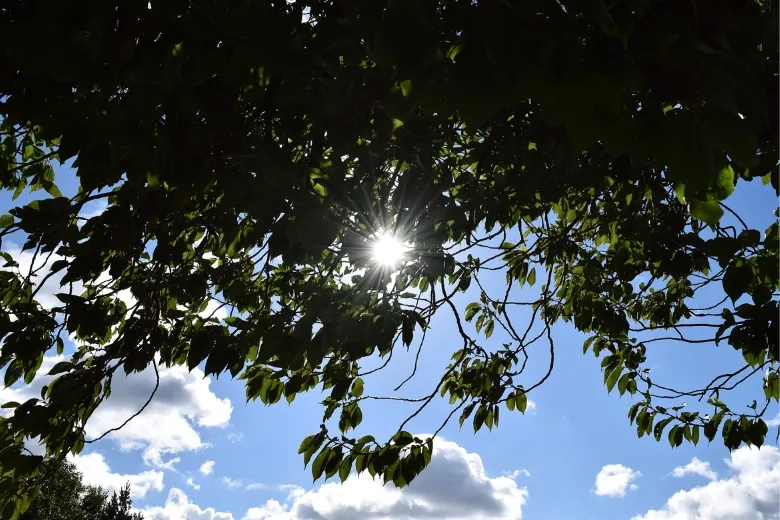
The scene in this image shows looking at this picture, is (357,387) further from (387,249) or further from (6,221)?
(6,221)

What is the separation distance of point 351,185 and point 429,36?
1.86 meters

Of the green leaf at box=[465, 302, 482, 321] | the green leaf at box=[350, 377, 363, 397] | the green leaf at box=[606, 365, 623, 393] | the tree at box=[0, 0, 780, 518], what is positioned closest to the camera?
the tree at box=[0, 0, 780, 518]

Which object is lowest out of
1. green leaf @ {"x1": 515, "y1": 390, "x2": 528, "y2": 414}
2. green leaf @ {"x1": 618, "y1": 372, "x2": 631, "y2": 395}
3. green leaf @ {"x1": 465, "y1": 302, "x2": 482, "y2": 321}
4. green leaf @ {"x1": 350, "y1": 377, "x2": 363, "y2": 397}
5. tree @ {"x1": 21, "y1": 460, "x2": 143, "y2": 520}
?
green leaf @ {"x1": 350, "y1": 377, "x2": 363, "y2": 397}

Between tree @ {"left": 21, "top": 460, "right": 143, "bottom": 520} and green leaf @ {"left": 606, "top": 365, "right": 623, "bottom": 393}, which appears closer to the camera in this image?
green leaf @ {"left": 606, "top": 365, "right": 623, "bottom": 393}

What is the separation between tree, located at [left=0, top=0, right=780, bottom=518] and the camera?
937 millimetres

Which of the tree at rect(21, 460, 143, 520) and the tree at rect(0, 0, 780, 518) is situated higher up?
the tree at rect(21, 460, 143, 520)

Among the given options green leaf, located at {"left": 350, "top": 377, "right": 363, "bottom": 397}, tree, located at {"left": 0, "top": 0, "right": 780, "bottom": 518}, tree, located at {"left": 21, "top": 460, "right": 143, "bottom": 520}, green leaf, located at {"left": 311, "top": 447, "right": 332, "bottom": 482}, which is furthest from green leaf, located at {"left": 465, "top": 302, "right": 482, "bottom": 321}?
tree, located at {"left": 21, "top": 460, "right": 143, "bottom": 520}

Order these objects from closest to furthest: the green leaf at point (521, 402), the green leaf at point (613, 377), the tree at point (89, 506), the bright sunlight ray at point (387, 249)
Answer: the bright sunlight ray at point (387, 249) → the green leaf at point (521, 402) → the green leaf at point (613, 377) → the tree at point (89, 506)

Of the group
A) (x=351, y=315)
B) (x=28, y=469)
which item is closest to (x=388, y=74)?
(x=351, y=315)

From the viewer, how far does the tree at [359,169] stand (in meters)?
0.94

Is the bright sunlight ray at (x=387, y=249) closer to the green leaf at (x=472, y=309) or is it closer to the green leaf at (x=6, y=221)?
the green leaf at (x=472, y=309)

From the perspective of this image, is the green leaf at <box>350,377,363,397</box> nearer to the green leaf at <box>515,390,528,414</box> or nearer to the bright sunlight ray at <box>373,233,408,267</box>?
the bright sunlight ray at <box>373,233,408,267</box>

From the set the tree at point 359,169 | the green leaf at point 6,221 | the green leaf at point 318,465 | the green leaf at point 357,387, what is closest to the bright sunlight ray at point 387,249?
the tree at point 359,169

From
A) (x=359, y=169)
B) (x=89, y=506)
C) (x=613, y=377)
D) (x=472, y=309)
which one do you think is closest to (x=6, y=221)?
(x=359, y=169)
